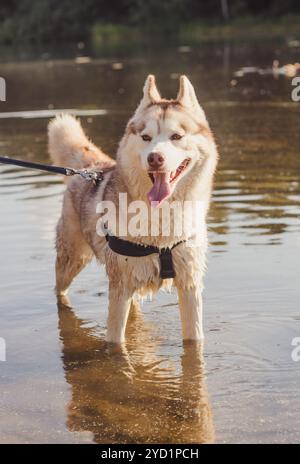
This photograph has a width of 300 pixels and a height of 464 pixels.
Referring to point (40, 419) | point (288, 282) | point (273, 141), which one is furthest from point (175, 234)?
point (273, 141)

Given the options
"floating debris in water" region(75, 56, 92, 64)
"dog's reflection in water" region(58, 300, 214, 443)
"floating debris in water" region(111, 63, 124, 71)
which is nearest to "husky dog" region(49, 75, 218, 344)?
"dog's reflection in water" region(58, 300, 214, 443)

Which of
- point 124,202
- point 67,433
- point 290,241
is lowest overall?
point 67,433

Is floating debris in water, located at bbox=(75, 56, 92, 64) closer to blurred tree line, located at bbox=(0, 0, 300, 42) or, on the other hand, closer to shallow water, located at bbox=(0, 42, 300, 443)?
blurred tree line, located at bbox=(0, 0, 300, 42)

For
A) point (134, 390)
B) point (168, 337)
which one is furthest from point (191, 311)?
point (134, 390)

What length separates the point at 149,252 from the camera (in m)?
5.14

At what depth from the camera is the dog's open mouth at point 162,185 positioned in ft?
15.6

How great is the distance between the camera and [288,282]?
6602 mm

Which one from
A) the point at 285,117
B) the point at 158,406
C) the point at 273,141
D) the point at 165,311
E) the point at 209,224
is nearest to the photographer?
the point at 158,406

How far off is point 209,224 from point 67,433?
431 cm

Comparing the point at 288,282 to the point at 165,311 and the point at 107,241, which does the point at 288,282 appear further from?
the point at 107,241

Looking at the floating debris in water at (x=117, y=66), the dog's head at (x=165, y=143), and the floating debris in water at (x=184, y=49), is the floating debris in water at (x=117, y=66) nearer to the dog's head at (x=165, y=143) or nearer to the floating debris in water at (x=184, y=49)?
the floating debris in water at (x=184, y=49)

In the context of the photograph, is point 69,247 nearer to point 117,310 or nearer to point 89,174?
point 89,174

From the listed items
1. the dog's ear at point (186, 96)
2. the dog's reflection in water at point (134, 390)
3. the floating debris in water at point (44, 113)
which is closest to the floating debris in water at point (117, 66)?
the floating debris in water at point (44, 113)

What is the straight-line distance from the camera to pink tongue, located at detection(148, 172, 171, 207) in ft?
15.6
